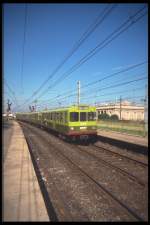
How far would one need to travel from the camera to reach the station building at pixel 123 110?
254ft

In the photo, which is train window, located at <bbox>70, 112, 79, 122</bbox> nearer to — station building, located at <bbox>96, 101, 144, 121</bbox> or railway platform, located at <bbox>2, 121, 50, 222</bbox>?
railway platform, located at <bbox>2, 121, 50, 222</bbox>

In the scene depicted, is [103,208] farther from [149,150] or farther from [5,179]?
[149,150]

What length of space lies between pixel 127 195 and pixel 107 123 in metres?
26.6

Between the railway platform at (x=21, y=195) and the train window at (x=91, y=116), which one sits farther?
the train window at (x=91, y=116)

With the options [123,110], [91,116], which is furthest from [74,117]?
[123,110]

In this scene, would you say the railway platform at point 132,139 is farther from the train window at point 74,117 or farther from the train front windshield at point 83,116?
the train window at point 74,117

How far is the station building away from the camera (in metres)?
77.4

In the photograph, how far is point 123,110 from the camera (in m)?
81.6

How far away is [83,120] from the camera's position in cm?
1714

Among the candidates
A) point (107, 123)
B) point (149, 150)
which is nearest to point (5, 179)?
point (149, 150)

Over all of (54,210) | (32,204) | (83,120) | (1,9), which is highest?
(1,9)

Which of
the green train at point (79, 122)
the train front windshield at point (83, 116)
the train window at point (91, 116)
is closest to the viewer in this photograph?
the green train at point (79, 122)

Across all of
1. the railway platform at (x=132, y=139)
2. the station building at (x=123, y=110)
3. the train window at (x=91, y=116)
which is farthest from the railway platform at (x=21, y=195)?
the station building at (x=123, y=110)

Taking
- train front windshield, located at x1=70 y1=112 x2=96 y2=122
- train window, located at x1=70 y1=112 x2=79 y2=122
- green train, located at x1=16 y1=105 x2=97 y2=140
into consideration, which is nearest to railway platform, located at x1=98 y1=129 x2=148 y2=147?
green train, located at x1=16 y1=105 x2=97 y2=140
